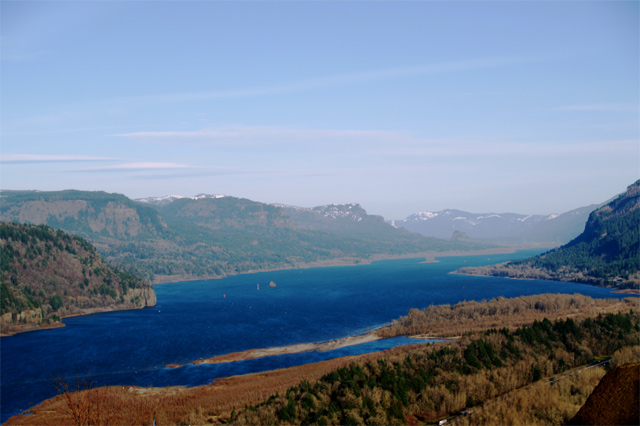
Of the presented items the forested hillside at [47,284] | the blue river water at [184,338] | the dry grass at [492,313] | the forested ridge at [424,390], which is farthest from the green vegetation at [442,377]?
the forested hillside at [47,284]

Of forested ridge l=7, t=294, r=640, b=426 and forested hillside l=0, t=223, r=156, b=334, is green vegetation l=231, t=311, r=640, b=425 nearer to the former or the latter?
forested ridge l=7, t=294, r=640, b=426

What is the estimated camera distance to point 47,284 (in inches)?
6713

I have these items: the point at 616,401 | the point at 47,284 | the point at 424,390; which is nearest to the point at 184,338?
the point at 47,284

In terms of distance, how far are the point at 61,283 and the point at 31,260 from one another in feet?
44.9

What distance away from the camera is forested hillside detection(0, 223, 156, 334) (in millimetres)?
144000

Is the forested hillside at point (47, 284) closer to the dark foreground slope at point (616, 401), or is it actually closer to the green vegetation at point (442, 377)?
the green vegetation at point (442, 377)

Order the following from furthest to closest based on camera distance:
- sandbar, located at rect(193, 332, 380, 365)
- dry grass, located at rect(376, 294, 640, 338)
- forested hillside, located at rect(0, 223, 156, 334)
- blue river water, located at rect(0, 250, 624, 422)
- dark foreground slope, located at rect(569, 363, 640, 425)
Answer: forested hillside, located at rect(0, 223, 156, 334)
dry grass, located at rect(376, 294, 640, 338)
sandbar, located at rect(193, 332, 380, 365)
blue river water, located at rect(0, 250, 624, 422)
dark foreground slope, located at rect(569, 363, 640, 425)

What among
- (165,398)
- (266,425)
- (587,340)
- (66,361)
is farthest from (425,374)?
(66,361)

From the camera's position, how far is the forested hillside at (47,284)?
472 feet

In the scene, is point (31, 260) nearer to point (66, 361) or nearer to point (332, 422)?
point (66, 361)

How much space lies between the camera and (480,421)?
112 feet

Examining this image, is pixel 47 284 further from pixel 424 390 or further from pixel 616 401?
pixel 616 401

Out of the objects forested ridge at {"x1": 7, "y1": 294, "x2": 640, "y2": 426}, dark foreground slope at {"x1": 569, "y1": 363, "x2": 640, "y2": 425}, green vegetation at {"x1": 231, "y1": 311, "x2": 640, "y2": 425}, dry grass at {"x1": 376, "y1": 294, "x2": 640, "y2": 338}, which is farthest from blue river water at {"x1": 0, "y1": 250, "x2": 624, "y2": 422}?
dark foreground slope at {"x1": 569, "y1": 363, "x2": 640, "y2": 425}

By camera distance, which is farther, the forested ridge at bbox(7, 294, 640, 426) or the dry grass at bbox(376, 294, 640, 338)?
the dry grass at bbox(376, 294, 640, 338)
